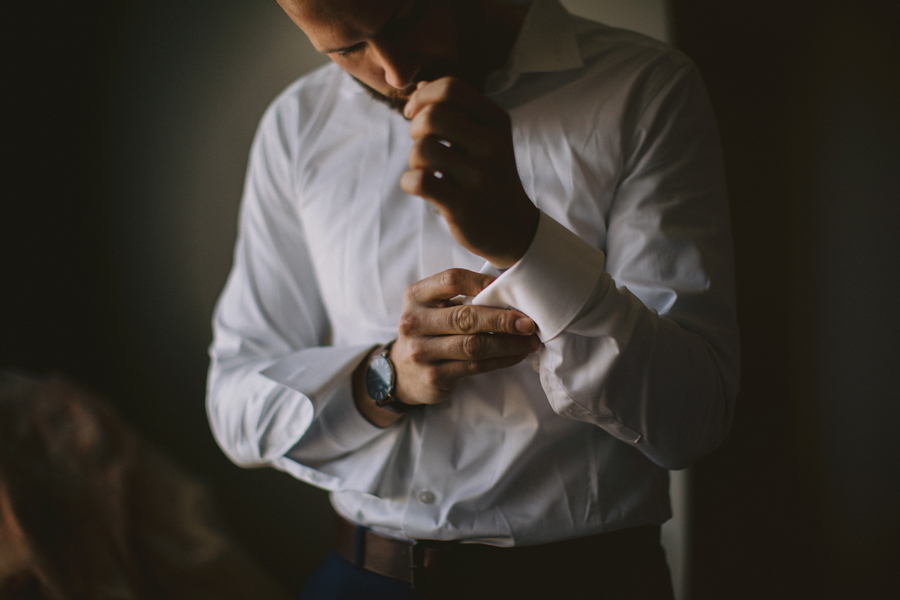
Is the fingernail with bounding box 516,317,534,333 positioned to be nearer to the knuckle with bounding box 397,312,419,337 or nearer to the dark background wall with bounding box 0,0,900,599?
the knuckle with bounding box 397,312,419,337

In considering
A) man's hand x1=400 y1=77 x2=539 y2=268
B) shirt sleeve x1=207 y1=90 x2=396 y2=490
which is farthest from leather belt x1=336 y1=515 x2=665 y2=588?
man's hand x1=400 y1=77 x2=539 y2=268

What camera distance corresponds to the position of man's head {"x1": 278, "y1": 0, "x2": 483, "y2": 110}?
0.59 metres

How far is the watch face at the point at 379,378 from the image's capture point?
68cm

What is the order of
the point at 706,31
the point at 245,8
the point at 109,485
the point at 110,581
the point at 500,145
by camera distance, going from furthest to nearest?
the point at 245,8 < the point at 109,485 < the point at 110,581 < the point at 706,31 < the point at 500,145

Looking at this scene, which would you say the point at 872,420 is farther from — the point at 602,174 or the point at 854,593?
the point at 602,174

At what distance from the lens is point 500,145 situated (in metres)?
0.43

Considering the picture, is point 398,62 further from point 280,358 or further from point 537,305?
point 280,358

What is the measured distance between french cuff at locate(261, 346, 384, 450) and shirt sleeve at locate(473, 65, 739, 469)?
11.6 inches

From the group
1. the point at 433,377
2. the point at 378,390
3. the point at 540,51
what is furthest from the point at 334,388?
the point at 540,51

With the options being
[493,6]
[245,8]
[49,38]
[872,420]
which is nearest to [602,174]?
[493,6]

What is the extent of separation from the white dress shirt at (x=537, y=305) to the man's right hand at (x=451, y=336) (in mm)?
26

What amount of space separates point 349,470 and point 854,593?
888mm

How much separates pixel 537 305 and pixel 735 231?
0.74 m

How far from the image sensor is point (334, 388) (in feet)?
2.44
